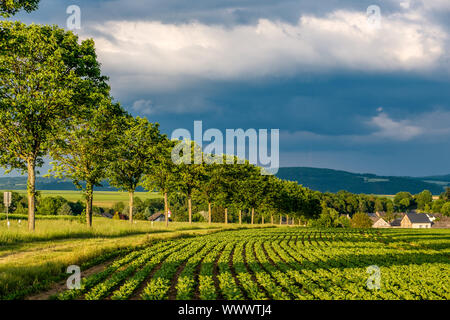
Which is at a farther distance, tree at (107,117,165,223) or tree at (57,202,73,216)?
tree at (57,202,73,216)

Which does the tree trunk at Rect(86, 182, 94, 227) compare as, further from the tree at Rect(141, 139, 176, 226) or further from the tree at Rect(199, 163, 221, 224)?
the tree at Rect(199, 163, 221, 224)

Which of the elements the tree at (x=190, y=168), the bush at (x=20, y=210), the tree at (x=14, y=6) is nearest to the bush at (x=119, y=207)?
the bush at (x=20, y=210)

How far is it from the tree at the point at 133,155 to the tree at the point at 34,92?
13.4m

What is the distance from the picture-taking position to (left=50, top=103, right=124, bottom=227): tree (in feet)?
132

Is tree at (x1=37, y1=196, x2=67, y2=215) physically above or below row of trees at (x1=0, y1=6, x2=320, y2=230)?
below

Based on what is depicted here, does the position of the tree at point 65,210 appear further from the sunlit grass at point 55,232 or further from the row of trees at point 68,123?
the sunlit grass at point 55,232

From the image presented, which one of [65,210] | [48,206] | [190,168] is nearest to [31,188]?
[190,168]

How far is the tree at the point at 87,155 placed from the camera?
4012cm

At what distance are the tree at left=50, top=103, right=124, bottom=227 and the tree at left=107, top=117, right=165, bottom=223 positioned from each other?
165 inches

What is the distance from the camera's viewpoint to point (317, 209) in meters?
134

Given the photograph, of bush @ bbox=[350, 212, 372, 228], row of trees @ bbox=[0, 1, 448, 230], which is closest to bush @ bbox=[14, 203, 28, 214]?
row of trees @ bbox=[0, 1, 448, 230]
